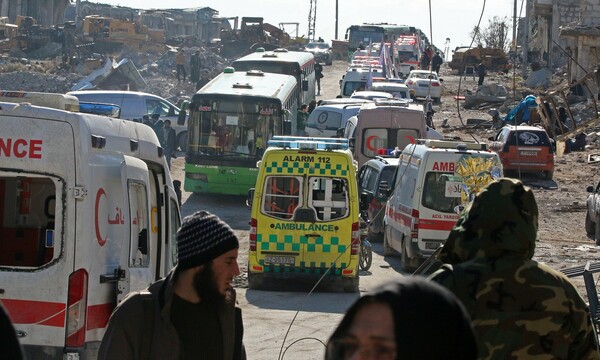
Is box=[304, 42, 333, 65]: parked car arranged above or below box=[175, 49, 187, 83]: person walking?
above

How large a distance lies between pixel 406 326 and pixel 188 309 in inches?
90.5

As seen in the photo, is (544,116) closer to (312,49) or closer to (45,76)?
(45,76)

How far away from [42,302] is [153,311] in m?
3.16

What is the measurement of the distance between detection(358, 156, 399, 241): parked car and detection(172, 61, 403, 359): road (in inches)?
17.3

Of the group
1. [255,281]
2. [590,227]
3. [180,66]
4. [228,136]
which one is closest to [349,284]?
[255,281]

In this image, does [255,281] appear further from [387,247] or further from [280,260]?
[387,247]

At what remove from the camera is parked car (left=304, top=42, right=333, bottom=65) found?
8419 centimetres

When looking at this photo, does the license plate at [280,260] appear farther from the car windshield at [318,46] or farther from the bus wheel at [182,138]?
the car windshield at [318,46]

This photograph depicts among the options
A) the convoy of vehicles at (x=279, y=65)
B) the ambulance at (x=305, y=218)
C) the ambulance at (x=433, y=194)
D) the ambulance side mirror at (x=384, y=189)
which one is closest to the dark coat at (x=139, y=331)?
the ambulance at (x=305, y=218)

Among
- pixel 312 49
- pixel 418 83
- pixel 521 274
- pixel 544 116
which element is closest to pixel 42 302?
pixel 521 274

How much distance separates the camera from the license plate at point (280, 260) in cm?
1753

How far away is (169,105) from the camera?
36.6 metres

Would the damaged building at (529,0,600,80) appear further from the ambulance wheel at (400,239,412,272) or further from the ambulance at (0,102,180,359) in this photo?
the ambulance at (0,102,180,359)

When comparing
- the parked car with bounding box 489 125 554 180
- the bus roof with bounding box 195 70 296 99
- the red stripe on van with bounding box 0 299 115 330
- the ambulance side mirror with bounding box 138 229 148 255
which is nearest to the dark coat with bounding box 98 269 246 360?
the red stripe on van with bounding box 0 299 115 330
